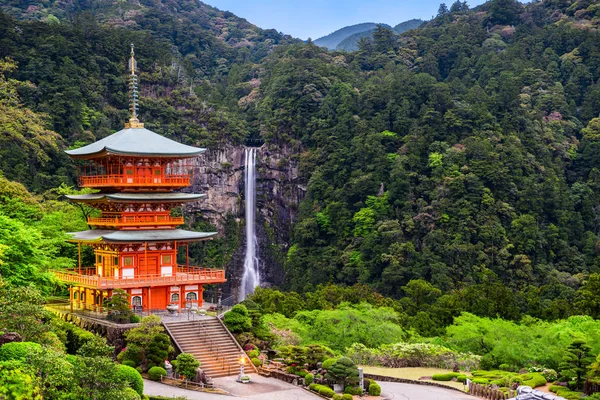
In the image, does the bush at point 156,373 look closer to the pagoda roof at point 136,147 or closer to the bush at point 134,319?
the bush at point 134,319

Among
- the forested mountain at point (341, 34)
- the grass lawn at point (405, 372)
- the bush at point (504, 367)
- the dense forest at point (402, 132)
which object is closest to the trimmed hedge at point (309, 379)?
the grass lawn at point (405, 372)

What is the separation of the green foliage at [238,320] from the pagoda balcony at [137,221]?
6.57 m

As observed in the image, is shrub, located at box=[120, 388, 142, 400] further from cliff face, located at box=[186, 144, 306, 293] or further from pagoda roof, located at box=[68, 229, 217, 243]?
cliff face, located at box=[186, 144, 306, 293]

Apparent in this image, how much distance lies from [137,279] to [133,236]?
2006 mm

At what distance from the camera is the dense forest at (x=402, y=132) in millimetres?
63469

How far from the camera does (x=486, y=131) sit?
234 feet

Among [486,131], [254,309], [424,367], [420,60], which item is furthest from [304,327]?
[420,60]

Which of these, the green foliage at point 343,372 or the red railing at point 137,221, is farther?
the red railing at point 137,221

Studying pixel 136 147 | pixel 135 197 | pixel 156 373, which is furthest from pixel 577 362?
pixel 136 147

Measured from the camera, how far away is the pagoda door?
38.0m

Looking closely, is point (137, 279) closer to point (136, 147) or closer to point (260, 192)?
point (136, 147)

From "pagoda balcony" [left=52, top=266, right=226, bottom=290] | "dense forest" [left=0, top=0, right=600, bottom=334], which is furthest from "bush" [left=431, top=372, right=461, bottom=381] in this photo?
"dense forest" [left=0, top=0, right=600, bottom=334]

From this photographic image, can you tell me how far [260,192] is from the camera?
264ft

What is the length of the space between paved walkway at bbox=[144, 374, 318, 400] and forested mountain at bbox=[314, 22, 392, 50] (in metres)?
147
